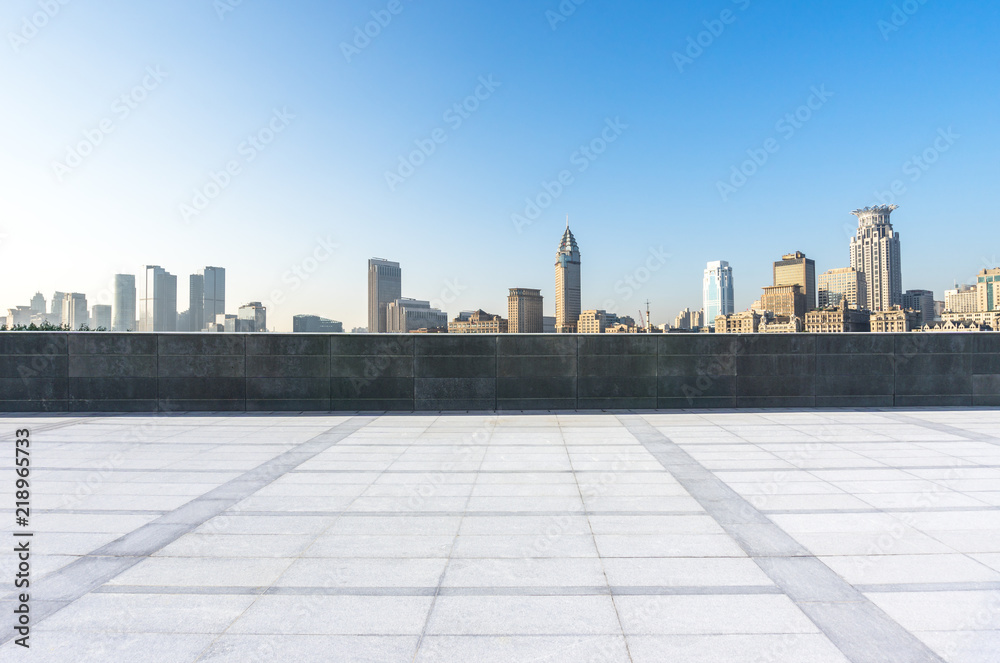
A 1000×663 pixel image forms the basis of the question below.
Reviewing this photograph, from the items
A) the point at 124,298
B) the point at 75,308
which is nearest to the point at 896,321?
the point at 124,298

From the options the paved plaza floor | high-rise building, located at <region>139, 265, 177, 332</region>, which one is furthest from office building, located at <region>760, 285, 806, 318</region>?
the paved plaza floor

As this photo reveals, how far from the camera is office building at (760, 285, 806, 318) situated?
170062mm

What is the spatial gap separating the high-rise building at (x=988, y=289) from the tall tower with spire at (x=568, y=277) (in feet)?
418

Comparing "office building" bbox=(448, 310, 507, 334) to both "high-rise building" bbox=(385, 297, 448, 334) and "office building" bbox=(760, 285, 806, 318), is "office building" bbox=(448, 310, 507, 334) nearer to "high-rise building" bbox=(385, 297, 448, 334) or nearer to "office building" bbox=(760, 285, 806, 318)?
"high-rise building" bbox=(385, 297, 448, 334)

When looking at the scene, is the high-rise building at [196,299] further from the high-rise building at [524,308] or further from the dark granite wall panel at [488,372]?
the high-rise building at [524,308]

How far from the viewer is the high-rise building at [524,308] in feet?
267

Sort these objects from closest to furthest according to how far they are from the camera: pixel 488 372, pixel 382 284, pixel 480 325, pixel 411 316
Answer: pixel 488 372 → pixel 480 325 → pixel 411 316 → pixel 382 284

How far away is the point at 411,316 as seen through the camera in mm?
77438

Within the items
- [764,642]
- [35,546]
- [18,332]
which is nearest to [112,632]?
[35,546]

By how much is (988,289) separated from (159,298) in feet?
739

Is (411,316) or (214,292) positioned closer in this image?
(214,292)

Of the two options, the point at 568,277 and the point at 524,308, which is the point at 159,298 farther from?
the point at 568,277

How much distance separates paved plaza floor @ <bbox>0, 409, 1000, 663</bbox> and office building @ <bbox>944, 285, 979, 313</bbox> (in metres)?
218

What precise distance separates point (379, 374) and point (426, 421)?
73.2 inches
